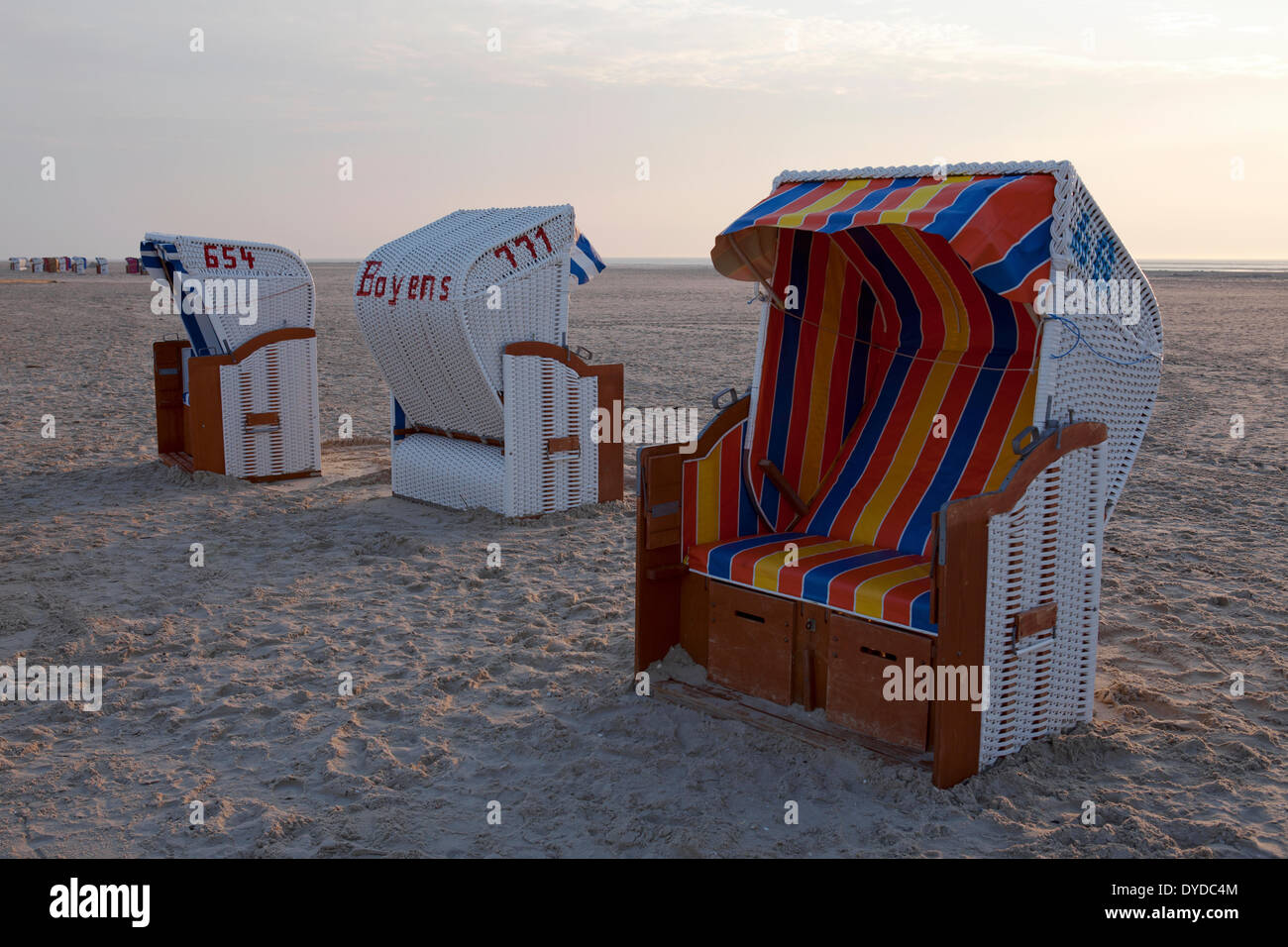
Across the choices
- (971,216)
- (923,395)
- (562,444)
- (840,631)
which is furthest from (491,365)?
(971,216)

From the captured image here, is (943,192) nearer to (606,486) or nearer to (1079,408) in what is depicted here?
(1079,408)

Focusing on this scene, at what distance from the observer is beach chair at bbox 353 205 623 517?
725 cm

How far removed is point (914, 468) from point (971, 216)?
133 cm

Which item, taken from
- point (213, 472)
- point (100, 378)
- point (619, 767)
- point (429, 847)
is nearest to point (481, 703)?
point (619, 767)

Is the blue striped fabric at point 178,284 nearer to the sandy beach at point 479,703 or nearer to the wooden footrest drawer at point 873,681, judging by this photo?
the sandy beach at point 479,703

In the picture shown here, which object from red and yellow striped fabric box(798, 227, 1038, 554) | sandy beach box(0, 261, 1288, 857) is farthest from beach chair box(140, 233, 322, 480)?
red and yellow striped fabric box(798, 227, 1038, 554)

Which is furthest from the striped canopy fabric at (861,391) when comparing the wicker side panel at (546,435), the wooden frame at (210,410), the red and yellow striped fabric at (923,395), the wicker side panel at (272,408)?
the wooden frame at (210,410)

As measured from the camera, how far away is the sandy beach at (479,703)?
357cm

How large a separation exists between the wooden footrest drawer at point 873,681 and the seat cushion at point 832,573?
0.07 meters

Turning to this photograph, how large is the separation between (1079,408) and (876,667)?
1.20 meters

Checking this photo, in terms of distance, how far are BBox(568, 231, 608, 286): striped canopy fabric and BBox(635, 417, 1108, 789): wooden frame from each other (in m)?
3.22

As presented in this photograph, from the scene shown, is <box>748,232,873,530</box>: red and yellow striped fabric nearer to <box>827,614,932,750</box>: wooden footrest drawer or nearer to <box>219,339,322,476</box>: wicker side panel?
<box>827,614,932,750</box>: wooden footrest drawer

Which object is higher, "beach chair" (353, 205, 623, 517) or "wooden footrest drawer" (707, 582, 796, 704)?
"beach chair" (353, 205, 623, 517)
